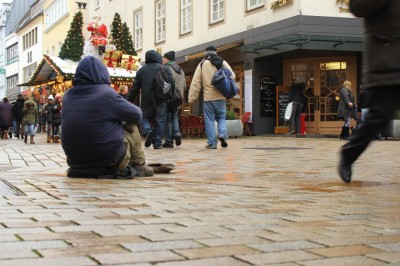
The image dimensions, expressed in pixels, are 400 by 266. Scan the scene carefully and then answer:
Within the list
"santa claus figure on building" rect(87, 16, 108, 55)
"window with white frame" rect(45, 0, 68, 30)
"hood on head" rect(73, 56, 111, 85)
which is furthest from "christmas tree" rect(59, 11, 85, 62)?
"window with white frame" rect(45, 0, 68, 30)

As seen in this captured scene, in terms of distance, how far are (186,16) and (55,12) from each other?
26.4 m

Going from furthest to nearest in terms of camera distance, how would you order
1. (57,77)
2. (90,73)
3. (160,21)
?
(160,21)
(57,77)
(90,73)

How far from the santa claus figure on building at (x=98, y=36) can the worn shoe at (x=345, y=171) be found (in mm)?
13669

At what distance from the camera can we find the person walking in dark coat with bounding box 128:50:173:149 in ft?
37.5

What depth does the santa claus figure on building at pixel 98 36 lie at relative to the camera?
18.1 metres

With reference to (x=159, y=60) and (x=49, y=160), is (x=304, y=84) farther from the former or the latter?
(x=49, y=160)

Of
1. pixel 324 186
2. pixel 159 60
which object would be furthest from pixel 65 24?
pixel 324 186

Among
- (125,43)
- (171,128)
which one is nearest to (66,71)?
(125,43)

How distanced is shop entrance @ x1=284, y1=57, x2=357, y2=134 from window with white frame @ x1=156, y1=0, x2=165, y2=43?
34.0 feet

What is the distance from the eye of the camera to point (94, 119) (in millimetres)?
5707

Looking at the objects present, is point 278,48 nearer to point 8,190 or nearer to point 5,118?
→ point 5,118

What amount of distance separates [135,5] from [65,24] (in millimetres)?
15733

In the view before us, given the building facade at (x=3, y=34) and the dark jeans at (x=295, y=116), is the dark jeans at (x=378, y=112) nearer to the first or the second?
the dark jeans at (x=295, y=116)

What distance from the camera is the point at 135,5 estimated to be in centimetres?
3425
